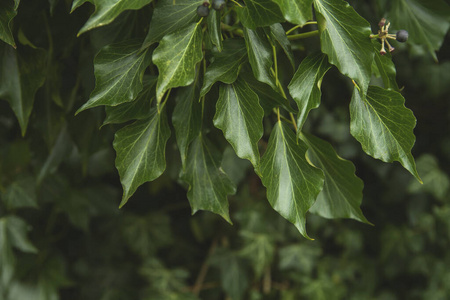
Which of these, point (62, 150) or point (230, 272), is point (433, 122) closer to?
point (230, 272)

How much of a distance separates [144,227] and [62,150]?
0.57m

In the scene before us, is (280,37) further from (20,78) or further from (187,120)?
(20,78)

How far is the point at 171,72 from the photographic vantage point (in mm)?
465

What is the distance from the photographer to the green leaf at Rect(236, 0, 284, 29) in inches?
17.8

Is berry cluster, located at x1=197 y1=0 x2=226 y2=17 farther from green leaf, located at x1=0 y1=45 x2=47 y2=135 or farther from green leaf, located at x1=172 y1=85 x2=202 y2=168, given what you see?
green leaf, located at x1=0 y1=45 x2=47 y2=135

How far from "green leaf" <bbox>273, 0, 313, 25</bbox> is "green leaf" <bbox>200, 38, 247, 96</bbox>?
9 centimetres

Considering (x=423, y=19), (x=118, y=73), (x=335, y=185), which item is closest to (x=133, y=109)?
(x=118, y=73)

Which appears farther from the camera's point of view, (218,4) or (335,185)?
(335,185)

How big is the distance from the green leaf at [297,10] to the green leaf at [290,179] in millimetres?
128

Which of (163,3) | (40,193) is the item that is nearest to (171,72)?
(163,3)

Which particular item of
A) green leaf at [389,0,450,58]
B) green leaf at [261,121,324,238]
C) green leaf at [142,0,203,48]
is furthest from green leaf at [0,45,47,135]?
green leaf at [389,0,450,58]

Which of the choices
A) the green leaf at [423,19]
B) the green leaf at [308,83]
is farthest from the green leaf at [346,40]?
the green leaf at [423,19]

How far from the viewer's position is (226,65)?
0.50 m

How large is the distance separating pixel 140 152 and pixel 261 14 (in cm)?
19
